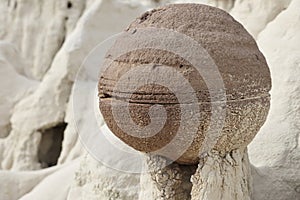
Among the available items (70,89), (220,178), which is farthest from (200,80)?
(70,89)

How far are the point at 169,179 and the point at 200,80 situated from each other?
516mm

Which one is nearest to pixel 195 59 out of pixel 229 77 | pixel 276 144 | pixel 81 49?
pixel 229 77

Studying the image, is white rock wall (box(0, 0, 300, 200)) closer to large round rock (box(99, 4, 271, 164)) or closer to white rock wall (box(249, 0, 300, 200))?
white rock wall (box(249, 0, 300, 200))

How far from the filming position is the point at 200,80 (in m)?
2.50

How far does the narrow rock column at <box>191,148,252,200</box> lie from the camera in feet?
8.71

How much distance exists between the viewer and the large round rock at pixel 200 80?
2518 millimetres

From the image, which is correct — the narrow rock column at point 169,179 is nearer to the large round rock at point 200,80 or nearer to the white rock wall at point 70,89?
the large round rock at point 200,80

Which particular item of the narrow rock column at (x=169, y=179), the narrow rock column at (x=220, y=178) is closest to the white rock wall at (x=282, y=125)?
the narrow rock column at (x=220, y=178)

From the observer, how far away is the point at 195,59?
8.29ft

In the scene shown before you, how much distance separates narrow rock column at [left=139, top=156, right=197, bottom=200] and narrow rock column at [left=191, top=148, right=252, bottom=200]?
129 millimetres

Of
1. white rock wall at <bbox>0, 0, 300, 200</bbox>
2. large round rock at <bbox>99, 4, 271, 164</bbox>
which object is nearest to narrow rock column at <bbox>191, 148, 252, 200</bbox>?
large round rock at <bbox>99, 4, 271, 164</bbox>

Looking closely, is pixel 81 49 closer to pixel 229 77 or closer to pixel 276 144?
pixel 276 144

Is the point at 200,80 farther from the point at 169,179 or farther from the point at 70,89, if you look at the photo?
the point at 70,89

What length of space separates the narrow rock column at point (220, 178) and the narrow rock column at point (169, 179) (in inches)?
5.1
